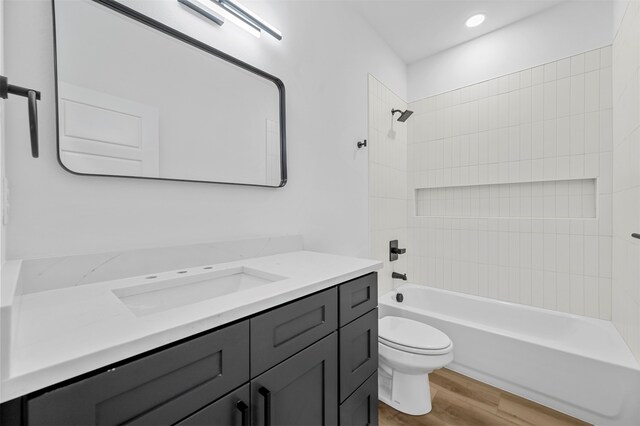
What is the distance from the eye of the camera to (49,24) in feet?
2.69

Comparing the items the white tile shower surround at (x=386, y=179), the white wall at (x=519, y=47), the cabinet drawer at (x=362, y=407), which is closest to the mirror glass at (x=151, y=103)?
the cabinet drawer at (x=362, y=407)

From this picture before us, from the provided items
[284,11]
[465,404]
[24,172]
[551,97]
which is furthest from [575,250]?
[24,172]

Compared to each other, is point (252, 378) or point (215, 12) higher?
point (215, 12)

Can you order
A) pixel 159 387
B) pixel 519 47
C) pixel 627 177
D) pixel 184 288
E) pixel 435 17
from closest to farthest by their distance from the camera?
pixel 159 387
pixel 184 288
pixel 627 177
pixel 435 17
pixel 519 47

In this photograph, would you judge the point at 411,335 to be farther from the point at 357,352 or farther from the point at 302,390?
the point at 302,390

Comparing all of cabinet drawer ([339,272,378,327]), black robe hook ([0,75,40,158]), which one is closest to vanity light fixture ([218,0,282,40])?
black robe hook ([0,75,40,158])

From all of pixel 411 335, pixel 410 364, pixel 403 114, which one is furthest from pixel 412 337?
pixel 403 114

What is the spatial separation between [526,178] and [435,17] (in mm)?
1404

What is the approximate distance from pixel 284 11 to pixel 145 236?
1.33 metres

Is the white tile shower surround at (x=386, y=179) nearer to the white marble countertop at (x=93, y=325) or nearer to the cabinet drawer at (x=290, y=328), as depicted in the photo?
the cabinet drawer at (x=290, y=328)

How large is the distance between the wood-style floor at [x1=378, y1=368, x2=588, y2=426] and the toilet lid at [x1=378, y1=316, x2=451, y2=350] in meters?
0.39

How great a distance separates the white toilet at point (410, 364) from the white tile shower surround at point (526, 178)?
3.26 ft

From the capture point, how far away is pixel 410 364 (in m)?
1.50

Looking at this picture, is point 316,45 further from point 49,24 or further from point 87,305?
point 87,305
